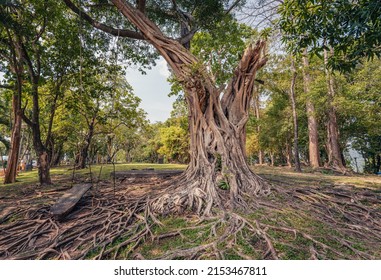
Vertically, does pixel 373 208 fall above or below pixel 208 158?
below

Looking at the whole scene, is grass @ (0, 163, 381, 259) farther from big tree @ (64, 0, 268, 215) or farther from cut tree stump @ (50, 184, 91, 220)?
cut tree stump @ (50, 184, 91, 220)

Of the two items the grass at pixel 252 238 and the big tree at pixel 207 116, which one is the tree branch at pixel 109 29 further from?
the grass at pixel 252 238

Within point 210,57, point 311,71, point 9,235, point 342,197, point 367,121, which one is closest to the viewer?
point 9,235

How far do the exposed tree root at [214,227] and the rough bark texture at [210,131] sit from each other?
5 centimetres

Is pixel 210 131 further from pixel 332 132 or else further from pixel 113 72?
pixel 332 132

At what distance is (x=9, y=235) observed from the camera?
320cm

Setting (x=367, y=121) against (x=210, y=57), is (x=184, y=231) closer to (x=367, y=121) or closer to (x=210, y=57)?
(x=210, y=57)

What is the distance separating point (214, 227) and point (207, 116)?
2.65m

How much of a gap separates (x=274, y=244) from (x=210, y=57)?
24.7 ft

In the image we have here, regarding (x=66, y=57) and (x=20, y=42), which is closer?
(x=20, y=42)

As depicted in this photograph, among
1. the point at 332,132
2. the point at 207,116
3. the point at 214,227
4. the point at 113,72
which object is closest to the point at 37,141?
the point at 113,72
